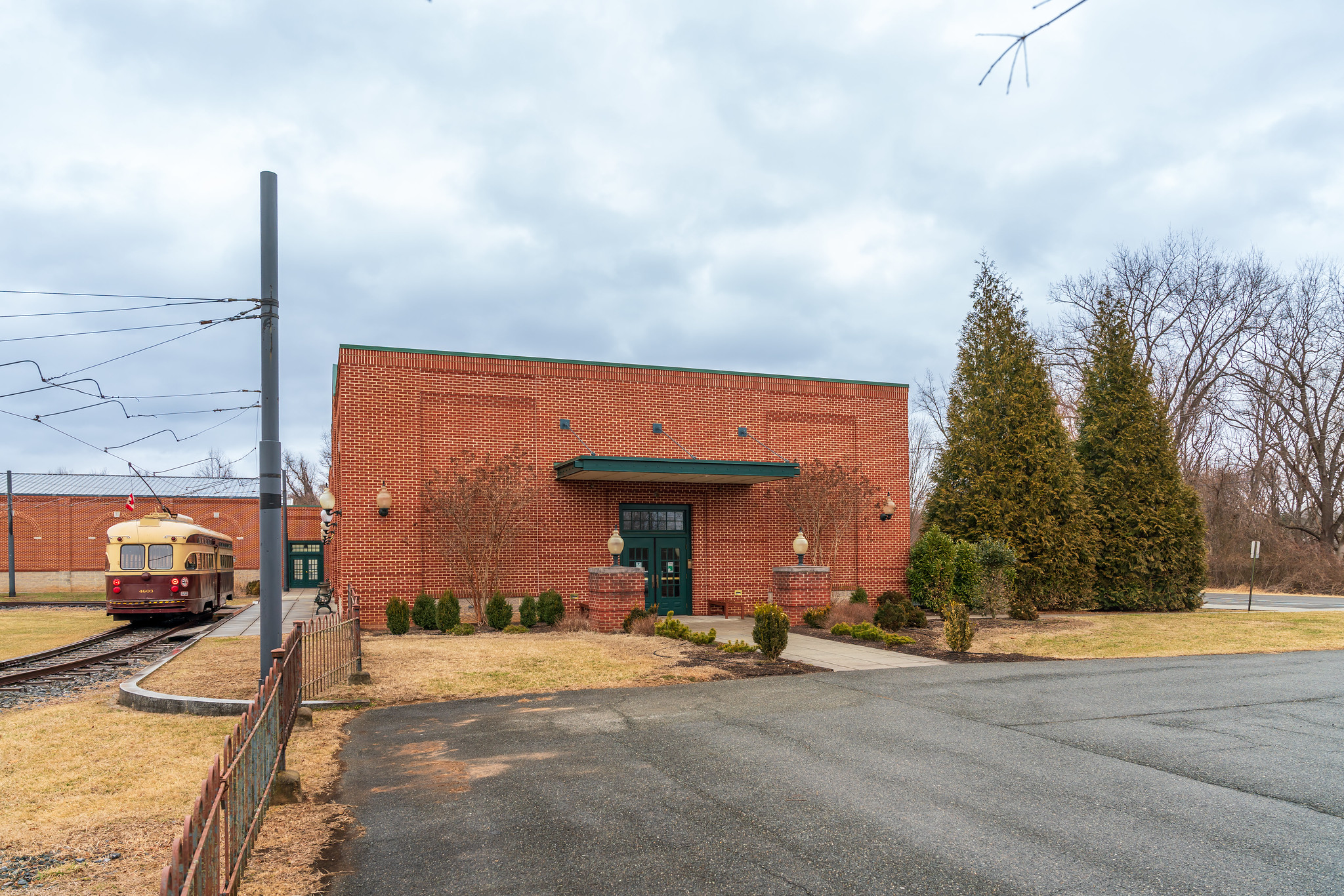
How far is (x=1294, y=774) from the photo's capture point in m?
7.25

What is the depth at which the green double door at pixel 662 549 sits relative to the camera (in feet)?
75.2

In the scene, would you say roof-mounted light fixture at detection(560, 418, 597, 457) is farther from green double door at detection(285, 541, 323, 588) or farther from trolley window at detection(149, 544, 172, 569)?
green double door at detection(285, 541, 323, 588)

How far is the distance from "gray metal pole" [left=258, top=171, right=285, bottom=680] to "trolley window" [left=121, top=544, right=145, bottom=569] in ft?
59.5

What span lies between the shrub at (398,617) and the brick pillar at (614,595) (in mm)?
4081

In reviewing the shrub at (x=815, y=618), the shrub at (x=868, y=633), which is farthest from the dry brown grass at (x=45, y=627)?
the shrub at (x=868, y=633)

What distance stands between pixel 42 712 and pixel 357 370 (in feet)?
36.9

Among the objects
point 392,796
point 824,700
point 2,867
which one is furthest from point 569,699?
point 2,867

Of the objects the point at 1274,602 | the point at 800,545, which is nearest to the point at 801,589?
the point at 800,545

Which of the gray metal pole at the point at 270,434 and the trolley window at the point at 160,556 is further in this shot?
the trolley window at the point at 160,556

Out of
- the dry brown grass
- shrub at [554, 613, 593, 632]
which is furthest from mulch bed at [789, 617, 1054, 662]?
the dry brown grass

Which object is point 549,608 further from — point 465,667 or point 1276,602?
point 1276,602

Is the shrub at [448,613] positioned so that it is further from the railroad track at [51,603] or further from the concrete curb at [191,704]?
the railroad track at [51,603]

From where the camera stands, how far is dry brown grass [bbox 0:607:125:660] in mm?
19438

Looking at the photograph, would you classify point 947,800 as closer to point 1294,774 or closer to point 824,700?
point 1294,774
